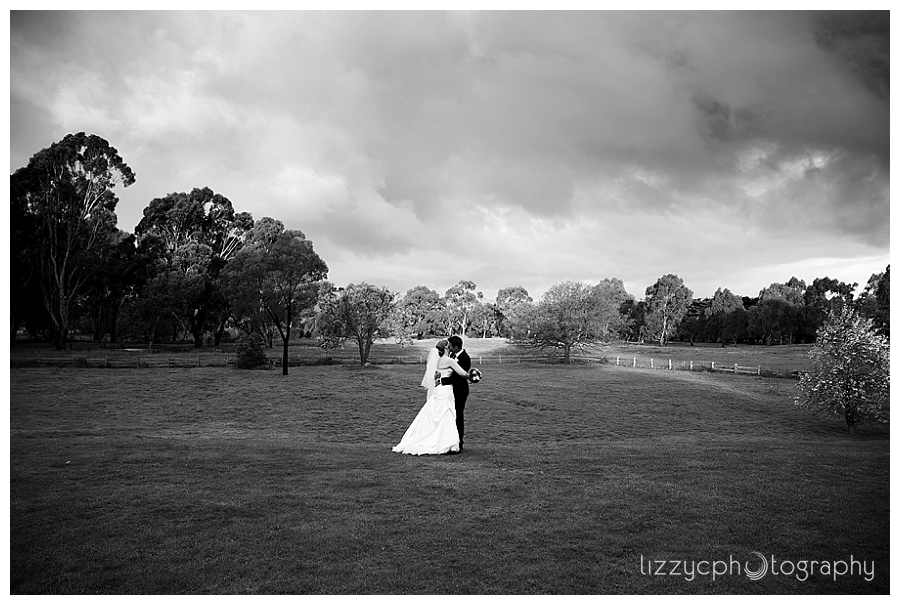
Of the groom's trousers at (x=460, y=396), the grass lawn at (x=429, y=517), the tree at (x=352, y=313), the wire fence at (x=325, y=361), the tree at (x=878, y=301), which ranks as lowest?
the wire fence at (x=325, y=361)

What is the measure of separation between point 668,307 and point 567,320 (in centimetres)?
3352

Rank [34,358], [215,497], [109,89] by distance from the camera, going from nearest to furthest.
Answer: [215,497], [109,89], [34,358]

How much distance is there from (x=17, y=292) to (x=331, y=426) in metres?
23.5

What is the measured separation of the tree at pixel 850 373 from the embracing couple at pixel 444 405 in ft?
43.4

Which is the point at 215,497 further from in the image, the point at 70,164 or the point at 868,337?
the point at 70,164

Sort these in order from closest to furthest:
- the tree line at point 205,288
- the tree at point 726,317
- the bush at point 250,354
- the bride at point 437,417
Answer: the bride at point 437,417 → the tree line at point 205,288 → the bush at point 250,354 → the tree at point 726,317

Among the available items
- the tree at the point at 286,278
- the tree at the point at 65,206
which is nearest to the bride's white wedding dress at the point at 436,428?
the tree at the point at 286,278

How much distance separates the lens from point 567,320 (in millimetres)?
36750

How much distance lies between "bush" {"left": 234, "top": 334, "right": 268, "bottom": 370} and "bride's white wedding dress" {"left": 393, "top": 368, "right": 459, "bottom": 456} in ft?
70.1

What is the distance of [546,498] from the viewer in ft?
19.1

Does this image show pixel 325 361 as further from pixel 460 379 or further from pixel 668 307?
pixel 668 307

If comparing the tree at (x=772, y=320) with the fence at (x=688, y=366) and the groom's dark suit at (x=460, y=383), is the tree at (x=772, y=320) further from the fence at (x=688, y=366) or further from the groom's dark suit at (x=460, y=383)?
the groom's dark suit at (x=460, y=383)

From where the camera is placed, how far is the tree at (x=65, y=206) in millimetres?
26125
